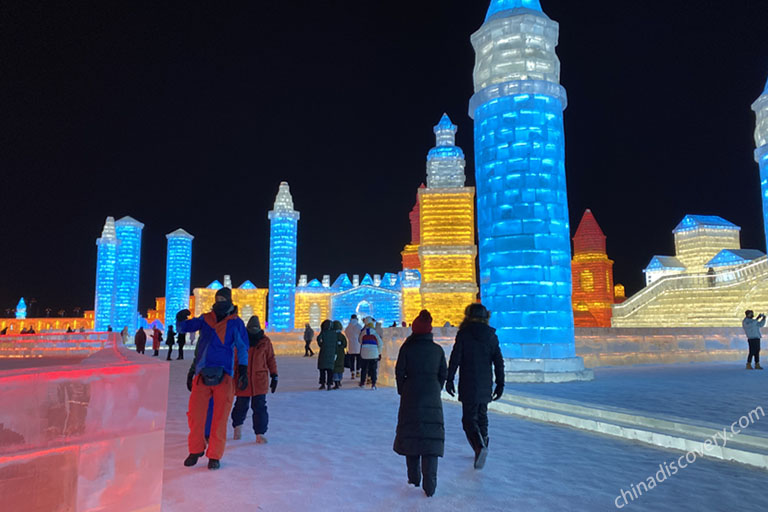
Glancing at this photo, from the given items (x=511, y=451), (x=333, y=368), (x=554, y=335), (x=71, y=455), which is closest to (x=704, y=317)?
(x=554, y=335)

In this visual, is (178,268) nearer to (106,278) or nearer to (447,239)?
(106,278)

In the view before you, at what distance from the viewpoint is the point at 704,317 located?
31000 mm

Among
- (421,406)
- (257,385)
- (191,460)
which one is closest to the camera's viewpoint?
(421,406)

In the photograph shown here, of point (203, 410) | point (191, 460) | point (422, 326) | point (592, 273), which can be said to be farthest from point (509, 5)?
point (592, 273)

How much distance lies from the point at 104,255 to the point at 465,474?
62.4 metres

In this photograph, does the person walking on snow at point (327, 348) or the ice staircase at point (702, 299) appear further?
the ice staircase at point (702, 299)

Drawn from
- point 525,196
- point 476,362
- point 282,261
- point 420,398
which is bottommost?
point 420,398

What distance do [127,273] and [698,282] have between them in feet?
178

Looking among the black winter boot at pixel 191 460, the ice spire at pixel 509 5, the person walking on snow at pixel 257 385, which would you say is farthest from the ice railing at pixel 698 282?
the black winter boot at pixel 191 460

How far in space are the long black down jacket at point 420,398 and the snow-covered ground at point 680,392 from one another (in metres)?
3.37

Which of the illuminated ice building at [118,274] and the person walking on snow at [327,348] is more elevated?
the illuminated ice building at [118,274]

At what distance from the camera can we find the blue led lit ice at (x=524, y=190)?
1201 centimetres

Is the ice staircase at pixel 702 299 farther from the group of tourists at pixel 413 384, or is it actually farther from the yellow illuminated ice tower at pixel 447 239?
the group of tourists at pixel 413 384

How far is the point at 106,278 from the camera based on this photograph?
5703 centimetres
